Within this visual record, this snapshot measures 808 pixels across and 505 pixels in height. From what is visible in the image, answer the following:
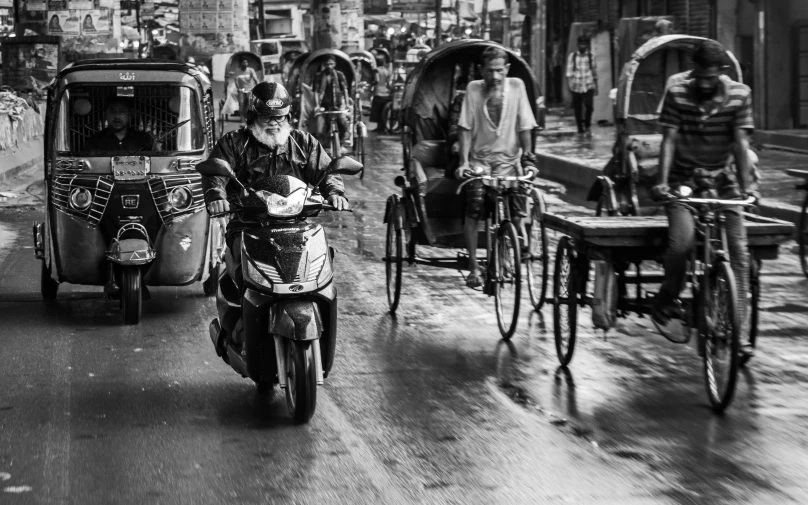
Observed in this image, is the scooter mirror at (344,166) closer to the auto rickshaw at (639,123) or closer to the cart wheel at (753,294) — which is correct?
the cart wheel at (753,294)

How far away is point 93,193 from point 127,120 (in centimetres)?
74

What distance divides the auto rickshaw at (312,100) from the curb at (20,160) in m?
4.73

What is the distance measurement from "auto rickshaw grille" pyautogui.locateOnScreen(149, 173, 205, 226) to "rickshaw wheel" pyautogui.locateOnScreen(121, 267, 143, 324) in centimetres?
56

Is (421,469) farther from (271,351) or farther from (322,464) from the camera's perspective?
(271,351)

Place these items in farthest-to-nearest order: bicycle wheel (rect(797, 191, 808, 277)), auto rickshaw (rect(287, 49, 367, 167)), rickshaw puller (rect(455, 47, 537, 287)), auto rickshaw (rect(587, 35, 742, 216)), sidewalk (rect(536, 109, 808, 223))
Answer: auto rickshaw (rect(287, 49, 367, 167)) < sidewalk (rect(536, 109, 808, 223)) < auto rickshaw (rect(587, 35, 742, 216)) < bicycle wheel (rect(797, 191, 808, 277)) < rickshaw puller (rect(455, 47, 537, 287))

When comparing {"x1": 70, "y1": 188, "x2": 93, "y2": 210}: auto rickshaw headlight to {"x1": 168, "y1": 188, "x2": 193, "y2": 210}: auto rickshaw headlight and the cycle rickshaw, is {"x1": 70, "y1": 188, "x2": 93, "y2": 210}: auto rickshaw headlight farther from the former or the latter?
the cycle rickshaw

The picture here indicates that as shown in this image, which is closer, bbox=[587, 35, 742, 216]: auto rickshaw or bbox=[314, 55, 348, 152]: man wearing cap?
bbox=[587, 35, 742, 216]: auto rickshaw

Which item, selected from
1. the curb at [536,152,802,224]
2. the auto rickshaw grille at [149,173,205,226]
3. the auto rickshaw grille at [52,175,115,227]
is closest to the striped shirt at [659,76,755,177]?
the auto rickshaw grille at [149,173,205,226]

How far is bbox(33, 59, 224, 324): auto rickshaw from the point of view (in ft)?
31.8

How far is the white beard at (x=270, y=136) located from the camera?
705cm

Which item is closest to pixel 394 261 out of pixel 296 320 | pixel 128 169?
pixel 128 169

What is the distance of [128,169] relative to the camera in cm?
980

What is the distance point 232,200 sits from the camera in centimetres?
691

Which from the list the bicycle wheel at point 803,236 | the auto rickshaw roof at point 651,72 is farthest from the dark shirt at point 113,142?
the bicycle wheel at point 803,236
